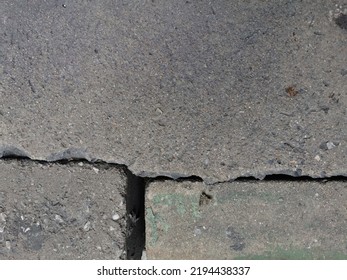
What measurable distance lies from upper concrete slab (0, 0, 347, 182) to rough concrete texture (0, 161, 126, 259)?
0.08 meters

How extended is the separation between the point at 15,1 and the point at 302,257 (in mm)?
1535

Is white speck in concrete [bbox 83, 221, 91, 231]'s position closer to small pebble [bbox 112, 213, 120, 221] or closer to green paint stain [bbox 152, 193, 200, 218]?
small pebble [bbox 112, 213, 120, 221]

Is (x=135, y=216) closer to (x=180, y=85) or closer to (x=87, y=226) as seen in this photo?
(x=87, y=226)

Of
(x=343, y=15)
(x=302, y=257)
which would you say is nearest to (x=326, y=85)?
(x=343, y=15)

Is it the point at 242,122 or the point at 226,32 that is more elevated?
the point at 226,32

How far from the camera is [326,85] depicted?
1.82m

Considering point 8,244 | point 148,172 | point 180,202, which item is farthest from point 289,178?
point 8,244

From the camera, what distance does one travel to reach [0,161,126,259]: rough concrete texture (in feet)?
6.32

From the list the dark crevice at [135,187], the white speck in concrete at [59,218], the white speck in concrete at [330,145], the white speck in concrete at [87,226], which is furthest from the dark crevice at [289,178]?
the white speck in concrete at [59,218]

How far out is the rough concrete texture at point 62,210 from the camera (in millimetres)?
1927

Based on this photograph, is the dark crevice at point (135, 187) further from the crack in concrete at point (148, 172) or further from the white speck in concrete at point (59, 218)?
the white speck in concrete at point (59, 218)

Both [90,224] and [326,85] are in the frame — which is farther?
[90,224]
